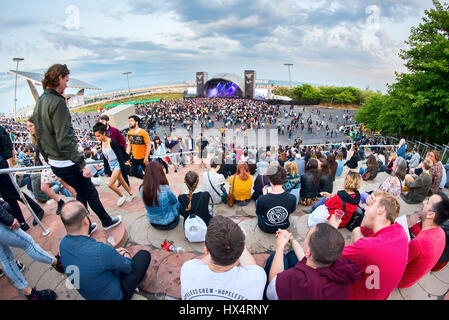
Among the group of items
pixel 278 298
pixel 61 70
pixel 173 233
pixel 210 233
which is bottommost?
pixel 173 233

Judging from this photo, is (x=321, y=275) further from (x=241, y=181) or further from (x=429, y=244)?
(x=241, y=181)

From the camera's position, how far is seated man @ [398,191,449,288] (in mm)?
2008

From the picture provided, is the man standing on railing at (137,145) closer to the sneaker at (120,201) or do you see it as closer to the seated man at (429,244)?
the sneaker at (120,201)

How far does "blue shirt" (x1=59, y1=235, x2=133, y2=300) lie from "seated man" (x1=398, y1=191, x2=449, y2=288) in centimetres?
284

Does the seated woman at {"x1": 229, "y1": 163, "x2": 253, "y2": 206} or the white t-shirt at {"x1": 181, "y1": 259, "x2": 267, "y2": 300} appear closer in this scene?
the white t-shirt at {"x1": 181, "y1": 259, "x2": 267, "y2": 300}

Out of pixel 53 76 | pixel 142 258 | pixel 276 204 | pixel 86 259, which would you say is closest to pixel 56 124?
pixel 53 76

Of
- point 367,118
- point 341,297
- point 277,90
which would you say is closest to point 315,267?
point 341,297

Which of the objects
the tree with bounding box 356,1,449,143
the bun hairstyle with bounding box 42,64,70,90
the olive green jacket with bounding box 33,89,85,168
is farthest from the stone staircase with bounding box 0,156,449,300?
the tree with bounding box 356,1,449,143

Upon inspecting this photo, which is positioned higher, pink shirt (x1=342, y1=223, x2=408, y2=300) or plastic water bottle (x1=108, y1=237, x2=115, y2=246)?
pink shirt (x1=342, y1=223, x2=408, y2=300)

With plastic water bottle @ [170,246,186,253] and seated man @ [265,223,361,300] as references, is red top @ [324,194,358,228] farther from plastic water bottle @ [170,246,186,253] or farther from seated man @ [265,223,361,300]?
plastic water bottle @ [170,246,186,253]

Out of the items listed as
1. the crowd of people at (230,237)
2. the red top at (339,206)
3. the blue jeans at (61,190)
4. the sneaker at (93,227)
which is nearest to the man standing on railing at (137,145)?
the crowd of people at (230,237)
